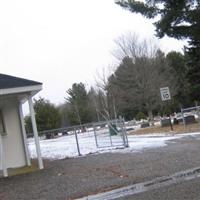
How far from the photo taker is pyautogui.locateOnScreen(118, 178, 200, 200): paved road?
9.26 m

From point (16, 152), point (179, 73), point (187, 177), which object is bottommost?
point (187, 177)

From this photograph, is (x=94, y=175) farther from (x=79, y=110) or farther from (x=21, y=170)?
(x=79, y=110)

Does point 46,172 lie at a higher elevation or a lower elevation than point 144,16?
lower

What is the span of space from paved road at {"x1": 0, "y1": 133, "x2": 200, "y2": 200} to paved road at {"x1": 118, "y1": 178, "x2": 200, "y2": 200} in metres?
1.35

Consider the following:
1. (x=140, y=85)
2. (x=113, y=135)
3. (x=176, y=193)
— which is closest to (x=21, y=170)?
(x=113, y=135)

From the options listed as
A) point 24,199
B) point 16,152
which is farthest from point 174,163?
point 16,152

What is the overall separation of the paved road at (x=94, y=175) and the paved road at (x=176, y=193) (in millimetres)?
1353

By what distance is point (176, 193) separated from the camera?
382 inches

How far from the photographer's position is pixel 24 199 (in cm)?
1124

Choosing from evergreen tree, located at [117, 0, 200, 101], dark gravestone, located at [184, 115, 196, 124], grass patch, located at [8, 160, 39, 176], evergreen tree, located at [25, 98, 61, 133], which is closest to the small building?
grass patch, located at [8, 160, 39, 176]

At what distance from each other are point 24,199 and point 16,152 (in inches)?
318

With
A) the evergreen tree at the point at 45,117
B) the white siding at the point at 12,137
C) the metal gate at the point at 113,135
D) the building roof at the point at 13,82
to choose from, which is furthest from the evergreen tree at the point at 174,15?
the evergreen tree at the point at 45,117

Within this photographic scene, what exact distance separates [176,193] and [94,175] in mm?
4244

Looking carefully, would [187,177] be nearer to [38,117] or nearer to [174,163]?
[174,163]
